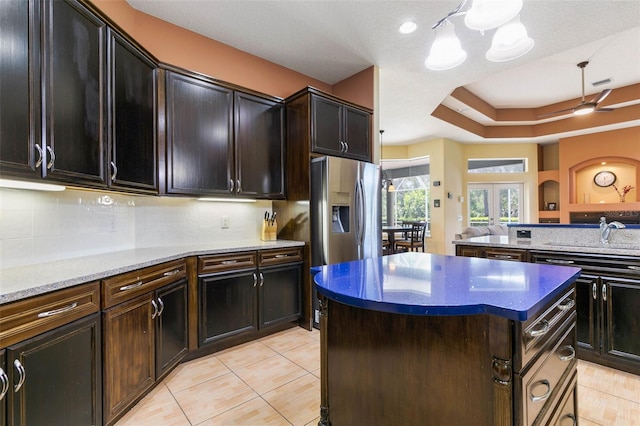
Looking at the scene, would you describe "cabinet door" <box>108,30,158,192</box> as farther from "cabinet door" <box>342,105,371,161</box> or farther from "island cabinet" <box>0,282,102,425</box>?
"cabinet door" <box>342,105,371,161</box>

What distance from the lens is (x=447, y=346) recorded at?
3.38 ft

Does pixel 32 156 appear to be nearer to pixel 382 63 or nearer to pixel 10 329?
pixel 10 329

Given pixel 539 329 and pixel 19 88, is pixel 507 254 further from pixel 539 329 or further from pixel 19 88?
pixel 19 88

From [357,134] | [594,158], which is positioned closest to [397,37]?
[357,134]

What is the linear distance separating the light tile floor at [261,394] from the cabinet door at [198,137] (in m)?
1.51

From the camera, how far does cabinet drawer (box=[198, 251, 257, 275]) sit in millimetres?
2447

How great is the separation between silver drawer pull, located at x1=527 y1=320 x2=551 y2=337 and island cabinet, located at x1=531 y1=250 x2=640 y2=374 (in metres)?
1.71

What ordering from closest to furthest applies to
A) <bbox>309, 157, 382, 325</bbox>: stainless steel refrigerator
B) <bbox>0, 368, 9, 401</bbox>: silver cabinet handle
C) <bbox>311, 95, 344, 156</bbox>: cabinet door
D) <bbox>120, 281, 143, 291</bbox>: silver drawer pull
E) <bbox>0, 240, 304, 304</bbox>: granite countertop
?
<bbox>0, 368, 9, 401</bbox>: silver cabinet handle, <bbox>0, 240, 304, 304</bbox>: granite countertop, <bbox>120, 281, 143, 291</bbox>: silver drawer pull, <bbox>309, 157, 382, 325</bbox>: stainless steel refrigerator, <bbox>311, 95, 344, 156</bbox>: cabinet door

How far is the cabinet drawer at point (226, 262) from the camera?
2.45m

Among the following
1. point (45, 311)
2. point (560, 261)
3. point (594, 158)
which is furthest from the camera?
point (594, 158)

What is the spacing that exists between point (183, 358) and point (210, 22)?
300 centimetres

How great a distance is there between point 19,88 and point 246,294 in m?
2.00

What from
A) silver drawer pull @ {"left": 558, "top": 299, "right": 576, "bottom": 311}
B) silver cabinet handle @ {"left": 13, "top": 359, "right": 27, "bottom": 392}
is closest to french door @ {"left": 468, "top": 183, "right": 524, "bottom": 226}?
silver drawer pull @ {"left": 558, "top": 299, "right": 576, "bottom": 311}

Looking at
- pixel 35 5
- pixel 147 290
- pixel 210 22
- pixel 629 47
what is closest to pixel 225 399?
pixel 147 290
